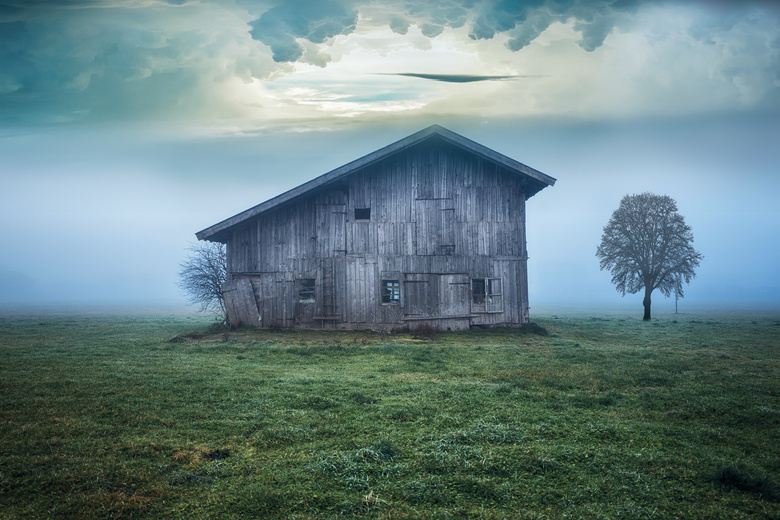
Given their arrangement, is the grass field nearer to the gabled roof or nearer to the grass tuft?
the grass tuft

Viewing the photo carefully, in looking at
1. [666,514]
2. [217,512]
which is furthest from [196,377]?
[666,514]

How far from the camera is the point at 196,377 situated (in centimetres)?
1034

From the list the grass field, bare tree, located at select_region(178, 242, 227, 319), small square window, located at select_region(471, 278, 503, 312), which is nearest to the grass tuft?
the grass field

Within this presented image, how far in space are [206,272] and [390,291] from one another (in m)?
14.5

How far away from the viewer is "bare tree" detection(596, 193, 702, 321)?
33500 millimetres

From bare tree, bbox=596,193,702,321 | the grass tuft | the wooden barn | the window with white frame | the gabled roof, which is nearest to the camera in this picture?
the grass tuft

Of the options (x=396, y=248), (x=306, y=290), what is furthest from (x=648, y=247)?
(x=306, y=290)

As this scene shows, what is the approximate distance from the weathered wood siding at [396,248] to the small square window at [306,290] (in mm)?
211

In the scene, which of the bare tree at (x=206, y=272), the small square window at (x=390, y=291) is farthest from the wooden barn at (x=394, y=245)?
the bare tree at (x=206, y=272)

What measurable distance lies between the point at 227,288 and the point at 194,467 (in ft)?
57.3

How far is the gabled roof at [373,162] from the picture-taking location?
20.9 metres

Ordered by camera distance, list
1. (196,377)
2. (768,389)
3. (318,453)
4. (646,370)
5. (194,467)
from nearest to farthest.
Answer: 1. (194,467)
2. (318,453)
3. (768,389)
4. (196,377)
5. (646,370)

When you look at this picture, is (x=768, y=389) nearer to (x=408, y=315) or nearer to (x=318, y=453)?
(x=318, y=453)

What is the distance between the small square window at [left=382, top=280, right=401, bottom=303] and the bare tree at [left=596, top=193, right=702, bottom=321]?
2057 centimetres
